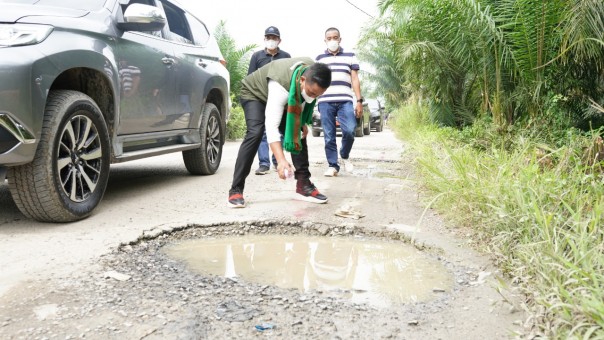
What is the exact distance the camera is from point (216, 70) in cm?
582

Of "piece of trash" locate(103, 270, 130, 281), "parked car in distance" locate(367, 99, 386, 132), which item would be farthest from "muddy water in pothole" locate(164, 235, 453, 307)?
"parked car in distance" locate(367, 99, 386, 132)

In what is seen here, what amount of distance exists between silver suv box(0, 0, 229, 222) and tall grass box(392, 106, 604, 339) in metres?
2.40

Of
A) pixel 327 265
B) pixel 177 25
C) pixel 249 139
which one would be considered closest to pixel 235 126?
pixel 177 25

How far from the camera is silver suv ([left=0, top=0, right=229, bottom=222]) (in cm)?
306

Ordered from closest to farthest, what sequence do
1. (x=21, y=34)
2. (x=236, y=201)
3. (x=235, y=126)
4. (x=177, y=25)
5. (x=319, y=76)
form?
(x=21, y=34) < (x=319, y=76) < (x=236, y=201) < (x=177, y=25) < (x=235, y=126)

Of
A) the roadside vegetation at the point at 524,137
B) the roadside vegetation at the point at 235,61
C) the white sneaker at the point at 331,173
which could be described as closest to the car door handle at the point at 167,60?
the white sneaker at the point at 331,173

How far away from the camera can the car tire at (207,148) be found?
5.69 metres

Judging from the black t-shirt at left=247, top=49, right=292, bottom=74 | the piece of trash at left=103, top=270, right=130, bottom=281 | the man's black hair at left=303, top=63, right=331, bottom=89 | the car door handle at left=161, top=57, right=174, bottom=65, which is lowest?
the piece of trash at left=103, top=270, right=130, bottom=281

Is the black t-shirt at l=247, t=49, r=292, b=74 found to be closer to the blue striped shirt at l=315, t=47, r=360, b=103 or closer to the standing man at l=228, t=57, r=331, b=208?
the blue striped shirt at l=315, t=47, r=360, b=103

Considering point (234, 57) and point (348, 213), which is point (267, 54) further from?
point (234, 57)

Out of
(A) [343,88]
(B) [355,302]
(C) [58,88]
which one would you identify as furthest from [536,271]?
(A) [343,88]

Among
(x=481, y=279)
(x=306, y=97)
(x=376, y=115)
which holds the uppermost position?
(x=306, y=97)

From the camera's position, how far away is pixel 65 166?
3.48 meters

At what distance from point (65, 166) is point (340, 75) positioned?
11.5ft
